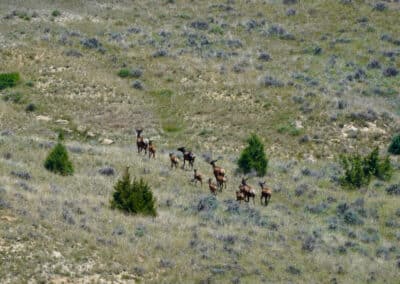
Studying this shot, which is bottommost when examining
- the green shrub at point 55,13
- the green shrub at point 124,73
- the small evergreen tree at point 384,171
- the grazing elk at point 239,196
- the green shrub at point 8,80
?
the grazing elk at point 239,196

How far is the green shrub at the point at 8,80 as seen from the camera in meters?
48.5

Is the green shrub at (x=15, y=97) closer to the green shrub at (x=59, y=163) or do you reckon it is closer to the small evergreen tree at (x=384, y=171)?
the green shrub at (x=59, y=163)

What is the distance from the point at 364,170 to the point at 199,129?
1323 centimetres

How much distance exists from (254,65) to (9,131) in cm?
2068

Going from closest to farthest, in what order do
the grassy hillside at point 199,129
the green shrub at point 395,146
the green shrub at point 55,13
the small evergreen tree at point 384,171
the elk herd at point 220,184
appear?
1. the grassy hillside at point 199,129
2. the elk herd at point 220,184
3. the small evergreen tree at point 384,171
4. the green shrub at point 395,146
5. the green shrub at point 55,13

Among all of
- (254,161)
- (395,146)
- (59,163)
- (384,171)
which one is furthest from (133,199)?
(395,146)

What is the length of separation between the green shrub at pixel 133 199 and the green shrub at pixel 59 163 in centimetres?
536

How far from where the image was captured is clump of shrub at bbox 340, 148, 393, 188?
1313 inches

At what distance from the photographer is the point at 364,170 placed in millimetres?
35188

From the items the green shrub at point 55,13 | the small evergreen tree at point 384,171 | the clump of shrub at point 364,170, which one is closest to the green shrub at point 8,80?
the green shrub at point 55,13

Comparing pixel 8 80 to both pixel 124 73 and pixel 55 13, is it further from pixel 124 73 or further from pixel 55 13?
pixel 55 13

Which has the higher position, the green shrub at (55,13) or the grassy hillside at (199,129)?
the green shrub at (55,13)

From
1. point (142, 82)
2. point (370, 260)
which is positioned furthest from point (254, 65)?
point (370, 260)

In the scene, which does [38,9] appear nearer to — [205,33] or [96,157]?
[205,33]
